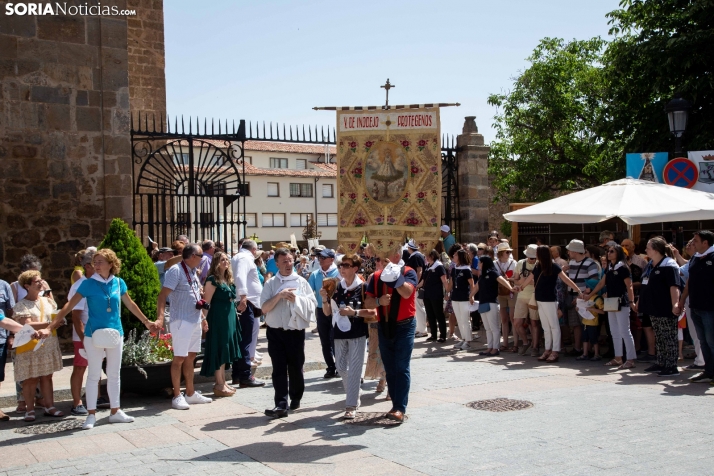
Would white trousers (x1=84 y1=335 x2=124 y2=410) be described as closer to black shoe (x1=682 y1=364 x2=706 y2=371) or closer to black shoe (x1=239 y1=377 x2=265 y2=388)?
black shoe (x1=239 y1=377 x2=265 y2=388)

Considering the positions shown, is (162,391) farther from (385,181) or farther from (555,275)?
(555,275)

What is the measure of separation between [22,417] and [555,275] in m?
7.49

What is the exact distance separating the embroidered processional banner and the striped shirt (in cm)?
229

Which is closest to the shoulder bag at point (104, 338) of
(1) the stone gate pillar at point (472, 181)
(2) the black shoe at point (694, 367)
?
(2) the black shoe at point (694, 367)

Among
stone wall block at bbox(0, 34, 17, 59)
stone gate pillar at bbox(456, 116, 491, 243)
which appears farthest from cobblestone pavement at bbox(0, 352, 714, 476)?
stone gate pillar at bbox(456, 116, 491, 243)

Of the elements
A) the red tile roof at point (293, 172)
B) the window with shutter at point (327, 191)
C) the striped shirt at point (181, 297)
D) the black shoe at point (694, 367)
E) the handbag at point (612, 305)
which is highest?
the red tile roof at point (293, 172)

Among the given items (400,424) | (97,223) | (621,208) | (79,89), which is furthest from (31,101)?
(621,208)

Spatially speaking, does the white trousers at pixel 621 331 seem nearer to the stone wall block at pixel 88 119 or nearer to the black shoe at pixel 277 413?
the black shoe at pixel 277 413

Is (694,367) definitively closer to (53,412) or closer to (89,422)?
(89,422)

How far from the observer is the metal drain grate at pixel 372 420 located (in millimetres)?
7414

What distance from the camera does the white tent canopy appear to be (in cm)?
1077

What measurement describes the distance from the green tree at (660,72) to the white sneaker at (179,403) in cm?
1548

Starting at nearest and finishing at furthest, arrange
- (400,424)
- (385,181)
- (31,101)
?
(400,424) → (385,181) → (31,101)

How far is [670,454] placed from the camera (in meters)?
5.94
